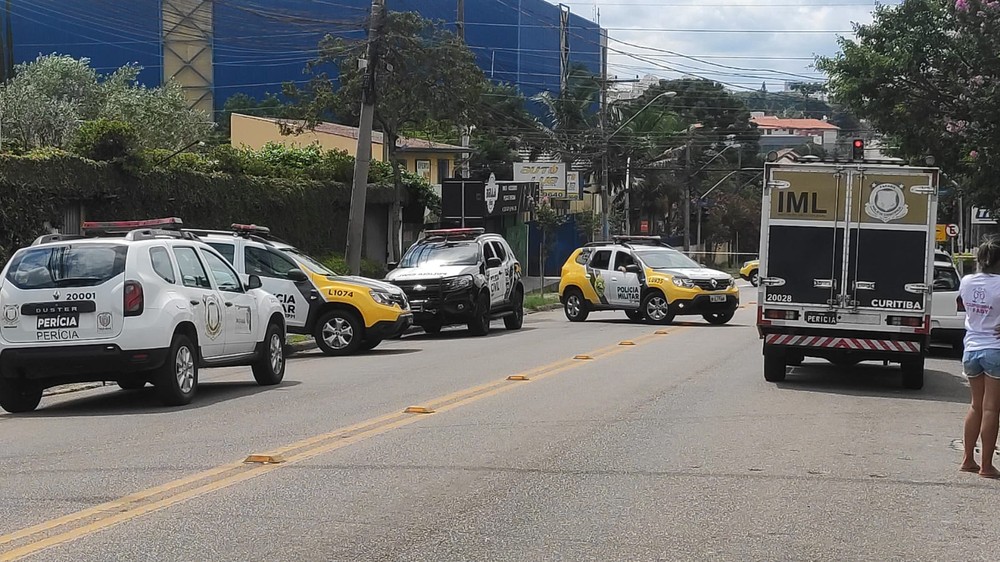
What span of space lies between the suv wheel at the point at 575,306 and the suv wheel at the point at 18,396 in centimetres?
1771

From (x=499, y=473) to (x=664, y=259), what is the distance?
20.0 meters

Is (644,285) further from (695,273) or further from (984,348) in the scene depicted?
(984,348)

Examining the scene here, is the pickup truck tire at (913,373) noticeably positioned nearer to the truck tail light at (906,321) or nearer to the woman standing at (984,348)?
the truck tail light at (906,321)

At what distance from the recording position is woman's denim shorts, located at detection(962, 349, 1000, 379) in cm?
902

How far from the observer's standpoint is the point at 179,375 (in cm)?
1284

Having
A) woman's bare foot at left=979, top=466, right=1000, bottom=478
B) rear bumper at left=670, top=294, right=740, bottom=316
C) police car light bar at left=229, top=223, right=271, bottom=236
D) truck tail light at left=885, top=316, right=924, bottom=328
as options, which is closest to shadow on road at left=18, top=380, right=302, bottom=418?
police car light bar at left=229, top=223, right=271, bottom=236

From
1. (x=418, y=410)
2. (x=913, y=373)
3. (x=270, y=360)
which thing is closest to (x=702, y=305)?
(x=913, y=373)

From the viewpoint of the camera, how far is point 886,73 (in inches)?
983

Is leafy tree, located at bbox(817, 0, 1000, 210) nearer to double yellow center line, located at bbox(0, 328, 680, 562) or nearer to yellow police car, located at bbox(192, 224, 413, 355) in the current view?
yellow police car, located at bbox(192, 224, 413, 355)

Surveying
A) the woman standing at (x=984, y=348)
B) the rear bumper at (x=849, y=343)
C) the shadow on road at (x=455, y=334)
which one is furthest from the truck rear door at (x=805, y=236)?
the shadow on road at (x=455, y=334)

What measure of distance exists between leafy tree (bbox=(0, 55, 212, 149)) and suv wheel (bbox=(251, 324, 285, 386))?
2770cm

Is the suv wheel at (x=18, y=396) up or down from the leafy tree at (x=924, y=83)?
down

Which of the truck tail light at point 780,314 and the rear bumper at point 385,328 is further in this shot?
the rear bumper at point 385,328

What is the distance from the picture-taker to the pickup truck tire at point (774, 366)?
1562cm
